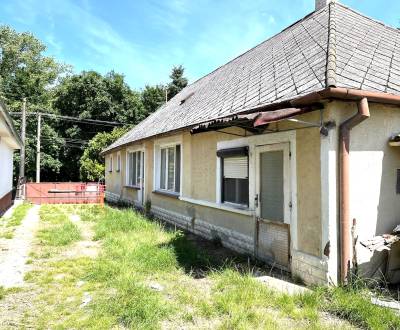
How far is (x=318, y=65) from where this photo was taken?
6320 millimetres

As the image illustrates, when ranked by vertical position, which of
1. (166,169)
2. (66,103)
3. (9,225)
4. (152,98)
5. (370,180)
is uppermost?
(152,98)

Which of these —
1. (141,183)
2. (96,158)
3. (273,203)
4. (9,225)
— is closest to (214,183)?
(273,203)

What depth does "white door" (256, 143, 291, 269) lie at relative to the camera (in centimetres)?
617

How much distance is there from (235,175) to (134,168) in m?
9.47

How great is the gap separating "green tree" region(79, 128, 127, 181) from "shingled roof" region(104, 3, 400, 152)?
72.8 feet

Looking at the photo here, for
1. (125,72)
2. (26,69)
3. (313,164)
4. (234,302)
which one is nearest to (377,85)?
(313,164)

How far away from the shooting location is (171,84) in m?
40.6

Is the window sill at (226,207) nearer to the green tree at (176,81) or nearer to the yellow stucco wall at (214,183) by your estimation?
the yellow stucco wall at (214,183)

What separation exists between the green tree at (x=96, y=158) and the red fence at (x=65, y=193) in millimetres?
8583

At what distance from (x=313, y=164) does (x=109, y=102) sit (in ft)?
106

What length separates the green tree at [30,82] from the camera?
33.6 metres

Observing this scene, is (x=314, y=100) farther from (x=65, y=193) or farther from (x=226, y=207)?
(x=65, y=193)

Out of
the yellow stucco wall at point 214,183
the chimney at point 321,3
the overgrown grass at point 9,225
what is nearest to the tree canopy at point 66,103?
the overgrown grass at point 9,225

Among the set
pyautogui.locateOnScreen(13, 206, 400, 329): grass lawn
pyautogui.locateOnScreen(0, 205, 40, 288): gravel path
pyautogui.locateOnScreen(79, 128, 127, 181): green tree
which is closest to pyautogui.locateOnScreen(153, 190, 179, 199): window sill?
pyautogui.locateOnScreen(13, 206, 400, 329): grass lawn
